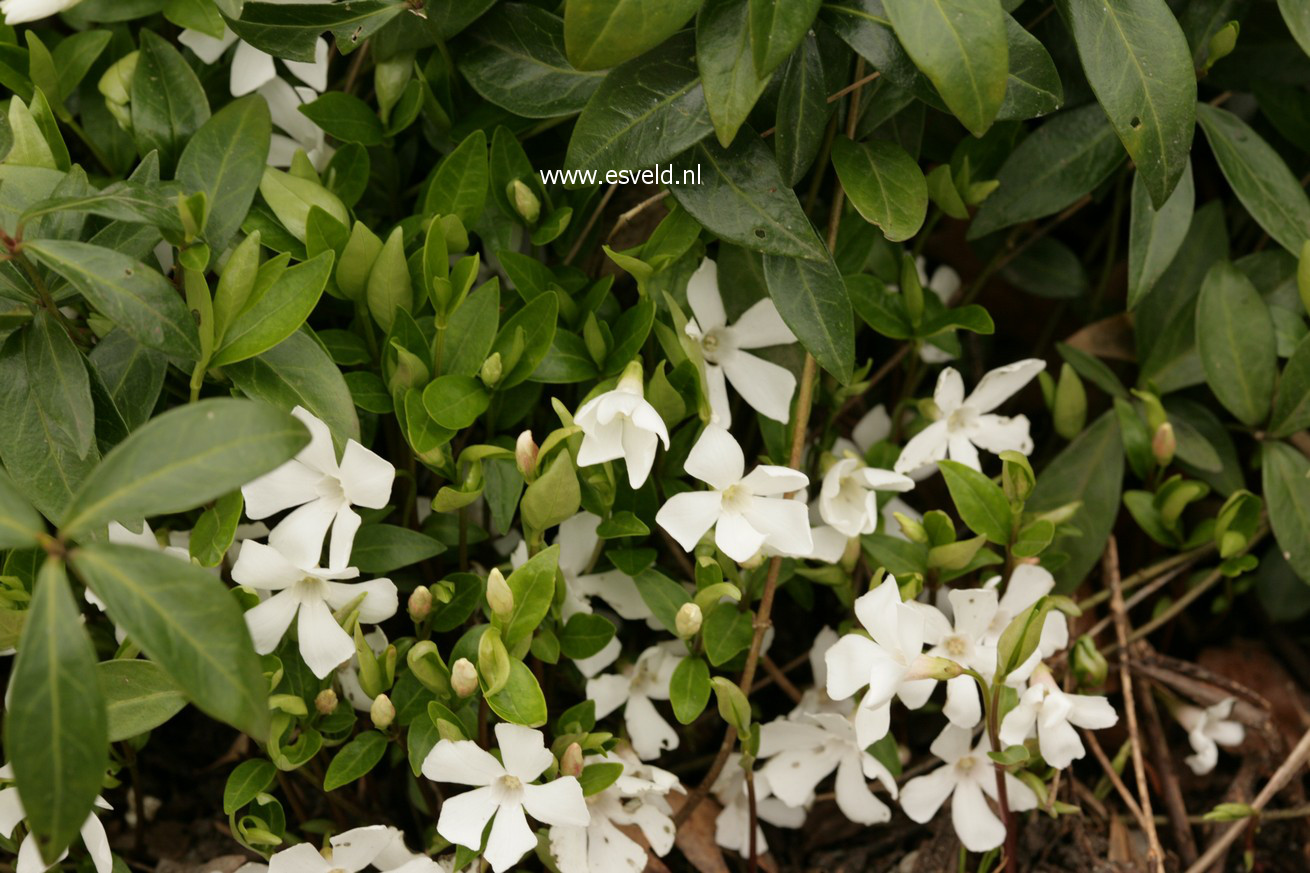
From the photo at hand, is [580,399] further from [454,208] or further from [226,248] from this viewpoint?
[226,248]

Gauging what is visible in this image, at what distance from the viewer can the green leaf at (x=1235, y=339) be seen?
3.66 feet

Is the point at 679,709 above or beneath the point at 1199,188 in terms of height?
beneath

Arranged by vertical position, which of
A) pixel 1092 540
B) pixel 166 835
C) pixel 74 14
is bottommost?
pixel 166 835

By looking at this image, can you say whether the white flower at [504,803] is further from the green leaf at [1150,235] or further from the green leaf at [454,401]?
the green leaf at [1150,235]

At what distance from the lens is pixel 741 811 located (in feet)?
3.61

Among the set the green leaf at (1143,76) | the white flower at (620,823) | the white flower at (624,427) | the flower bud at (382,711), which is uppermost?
the green leaf at (1143,76)

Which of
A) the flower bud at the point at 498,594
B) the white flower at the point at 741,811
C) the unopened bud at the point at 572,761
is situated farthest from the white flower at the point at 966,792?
the flower bud at the point at 498,594

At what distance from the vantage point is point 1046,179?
1.09 m

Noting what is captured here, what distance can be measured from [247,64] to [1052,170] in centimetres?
78

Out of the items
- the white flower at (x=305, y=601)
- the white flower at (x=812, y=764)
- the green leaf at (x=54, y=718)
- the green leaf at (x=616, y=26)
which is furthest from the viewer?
the white flower at (x=812, y=764)

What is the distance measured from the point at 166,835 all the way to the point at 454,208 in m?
0.72

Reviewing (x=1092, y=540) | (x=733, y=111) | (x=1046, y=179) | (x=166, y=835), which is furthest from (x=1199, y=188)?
(x=166, y=835)

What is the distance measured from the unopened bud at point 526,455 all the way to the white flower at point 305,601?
15 centimetres

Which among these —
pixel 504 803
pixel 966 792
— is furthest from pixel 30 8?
pixel 966 792
